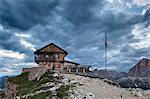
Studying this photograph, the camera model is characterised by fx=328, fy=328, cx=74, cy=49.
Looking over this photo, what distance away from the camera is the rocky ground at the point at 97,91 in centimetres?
7569

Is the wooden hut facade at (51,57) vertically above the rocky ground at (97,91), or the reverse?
the wooden hut facade at (51,57)

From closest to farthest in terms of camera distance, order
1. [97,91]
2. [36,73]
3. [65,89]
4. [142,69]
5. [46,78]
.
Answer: [65,89], [97,91], [46,78], [36,73], [142,69]

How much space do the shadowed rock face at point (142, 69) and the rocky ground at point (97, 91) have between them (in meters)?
50.1

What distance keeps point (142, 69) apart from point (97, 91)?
231 feet

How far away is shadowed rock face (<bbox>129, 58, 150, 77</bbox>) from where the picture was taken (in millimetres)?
140650

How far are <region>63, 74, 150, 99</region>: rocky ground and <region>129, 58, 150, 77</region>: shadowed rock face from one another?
5006 centimetres

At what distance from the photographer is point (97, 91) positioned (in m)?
79.8

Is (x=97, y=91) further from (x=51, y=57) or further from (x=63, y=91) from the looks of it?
(x=51, y=57)

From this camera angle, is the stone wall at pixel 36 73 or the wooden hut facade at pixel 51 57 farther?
the wooden hut facade at pixel 51 57

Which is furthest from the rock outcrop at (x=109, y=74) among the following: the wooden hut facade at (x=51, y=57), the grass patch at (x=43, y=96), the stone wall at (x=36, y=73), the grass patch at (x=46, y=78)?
the grass patch at (x=43, y=96)

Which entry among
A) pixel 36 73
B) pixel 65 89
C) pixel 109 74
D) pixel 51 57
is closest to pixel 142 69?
pixel 109 74

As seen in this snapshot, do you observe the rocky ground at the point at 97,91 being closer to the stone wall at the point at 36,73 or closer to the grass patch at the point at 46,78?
the grass patch at the point at 46,78

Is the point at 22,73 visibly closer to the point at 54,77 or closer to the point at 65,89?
the point at 54,77

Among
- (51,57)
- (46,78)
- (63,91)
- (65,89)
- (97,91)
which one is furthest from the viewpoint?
(51,57)
